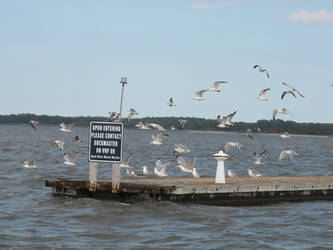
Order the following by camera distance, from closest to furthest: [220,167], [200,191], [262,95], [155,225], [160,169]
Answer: [155,225], [200,191], [220,167], [160,169], [262,95]

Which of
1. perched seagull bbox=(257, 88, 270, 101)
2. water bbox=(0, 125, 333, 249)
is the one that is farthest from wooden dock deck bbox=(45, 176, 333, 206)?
perched seagull bbox=(257, 88, 270, 101)

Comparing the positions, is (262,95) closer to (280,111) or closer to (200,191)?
(280,111)

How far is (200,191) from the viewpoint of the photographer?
23266mm

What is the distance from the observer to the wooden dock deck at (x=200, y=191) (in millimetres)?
23094

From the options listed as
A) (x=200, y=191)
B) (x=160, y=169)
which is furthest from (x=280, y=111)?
(x=200, y=191)

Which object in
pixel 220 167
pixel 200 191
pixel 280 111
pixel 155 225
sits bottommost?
pixel 155 225

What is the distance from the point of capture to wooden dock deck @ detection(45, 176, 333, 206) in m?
23.1

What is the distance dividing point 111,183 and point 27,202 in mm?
2767

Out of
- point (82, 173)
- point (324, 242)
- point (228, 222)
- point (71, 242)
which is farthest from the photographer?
point (82, 173)

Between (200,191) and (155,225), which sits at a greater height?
(200,191)

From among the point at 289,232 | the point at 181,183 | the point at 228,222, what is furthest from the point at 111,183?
the point at 289,232

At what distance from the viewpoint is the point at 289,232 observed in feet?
66.1

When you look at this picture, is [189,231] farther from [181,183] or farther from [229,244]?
[181,183]

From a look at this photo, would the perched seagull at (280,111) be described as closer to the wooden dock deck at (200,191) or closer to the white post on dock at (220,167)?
the wooden dock deck at (200,191)
